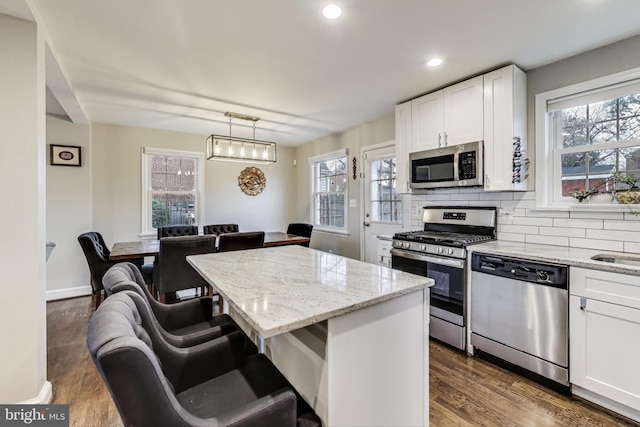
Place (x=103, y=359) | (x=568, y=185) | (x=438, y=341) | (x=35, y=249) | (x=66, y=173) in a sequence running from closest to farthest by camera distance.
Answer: (x=103, y=359)
(x=35, y=249)
(x=568, y=185)
(x=438, y=341)
(x=66, y=173)

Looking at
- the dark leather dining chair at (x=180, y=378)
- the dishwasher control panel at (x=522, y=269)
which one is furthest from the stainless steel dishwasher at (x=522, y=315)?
the dark leather dining chair at (x=180, y=378)

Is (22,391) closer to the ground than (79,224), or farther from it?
closer to the ground

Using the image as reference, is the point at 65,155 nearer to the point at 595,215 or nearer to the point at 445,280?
the point at 445,280

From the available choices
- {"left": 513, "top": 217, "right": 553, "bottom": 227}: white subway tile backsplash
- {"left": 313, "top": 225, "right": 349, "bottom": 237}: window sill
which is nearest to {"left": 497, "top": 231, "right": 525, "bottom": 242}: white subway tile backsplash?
{"left": 513, "top": 217, "right": 553, "bottom": 227}: white subway tile backsplash

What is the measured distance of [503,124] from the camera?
2537mm

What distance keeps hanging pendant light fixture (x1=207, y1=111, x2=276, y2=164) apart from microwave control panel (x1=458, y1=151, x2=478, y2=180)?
7.22ft

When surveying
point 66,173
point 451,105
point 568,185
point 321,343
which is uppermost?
point 451,105

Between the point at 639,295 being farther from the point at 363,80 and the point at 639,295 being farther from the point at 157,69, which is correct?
the point at 157,69

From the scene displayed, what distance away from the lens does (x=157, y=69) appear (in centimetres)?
262

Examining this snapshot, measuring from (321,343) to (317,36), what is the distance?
6.79 ft

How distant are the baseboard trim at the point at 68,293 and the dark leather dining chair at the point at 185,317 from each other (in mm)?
3374

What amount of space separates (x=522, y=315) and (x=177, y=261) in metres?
3.11

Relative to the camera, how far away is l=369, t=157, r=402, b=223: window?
405 cm

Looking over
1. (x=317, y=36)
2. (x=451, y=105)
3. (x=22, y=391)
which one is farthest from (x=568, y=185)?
(x=22, y=391)
